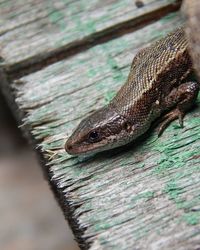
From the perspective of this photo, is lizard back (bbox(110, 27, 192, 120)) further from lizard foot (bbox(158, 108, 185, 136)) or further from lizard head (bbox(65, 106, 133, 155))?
lizard foot (bbox(158, 108, 185, 136))

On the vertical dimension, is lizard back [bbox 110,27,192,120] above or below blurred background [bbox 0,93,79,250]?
above

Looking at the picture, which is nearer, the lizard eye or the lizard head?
the lizard head

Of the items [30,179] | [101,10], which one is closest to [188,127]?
[101,10]

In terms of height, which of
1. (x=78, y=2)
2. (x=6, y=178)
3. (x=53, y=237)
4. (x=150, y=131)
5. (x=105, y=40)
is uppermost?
(x=78, y=2)

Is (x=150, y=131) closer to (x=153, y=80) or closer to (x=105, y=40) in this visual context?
(x=153, y=80)

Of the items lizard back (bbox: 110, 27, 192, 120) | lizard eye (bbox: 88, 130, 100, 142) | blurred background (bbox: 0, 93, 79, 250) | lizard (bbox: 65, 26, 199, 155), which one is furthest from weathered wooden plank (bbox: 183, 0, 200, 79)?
blurred background (bbox: 0, 93, 79, 250)

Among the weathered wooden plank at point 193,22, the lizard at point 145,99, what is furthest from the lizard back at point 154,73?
the weathered wooden plank at point 193,22
